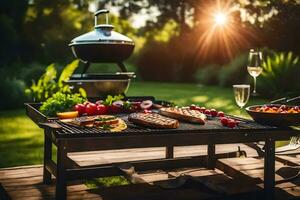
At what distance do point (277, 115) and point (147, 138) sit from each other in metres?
1.06

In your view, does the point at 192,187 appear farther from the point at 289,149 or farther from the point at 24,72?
the point at 24,72

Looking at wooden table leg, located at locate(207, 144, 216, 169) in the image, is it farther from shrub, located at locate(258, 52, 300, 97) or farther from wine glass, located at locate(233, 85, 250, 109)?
shrub, located at locate(258, 52, 300, 97)

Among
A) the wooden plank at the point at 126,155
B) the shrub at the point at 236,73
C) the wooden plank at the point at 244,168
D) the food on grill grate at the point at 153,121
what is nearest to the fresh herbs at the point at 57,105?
the food on grill grate at the point at 153,121

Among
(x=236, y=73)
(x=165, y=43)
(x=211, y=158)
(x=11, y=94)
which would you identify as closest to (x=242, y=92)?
(x=211, y=158)

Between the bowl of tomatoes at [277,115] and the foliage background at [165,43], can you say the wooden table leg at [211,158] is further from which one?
the foliage background at [165,43]

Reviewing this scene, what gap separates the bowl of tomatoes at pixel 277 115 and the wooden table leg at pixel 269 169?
17 centimetres

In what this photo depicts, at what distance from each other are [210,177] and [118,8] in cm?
2619

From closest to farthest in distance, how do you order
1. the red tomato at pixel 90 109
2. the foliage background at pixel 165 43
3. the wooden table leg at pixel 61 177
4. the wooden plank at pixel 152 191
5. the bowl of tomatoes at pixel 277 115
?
the wooden table leg at pixel 61 177
the bowl of tomatoes at pixel 277 115
the wooden plank at pixel 152 191
the red tomato at pixel 90 109
the foliage background at pixel 165 43

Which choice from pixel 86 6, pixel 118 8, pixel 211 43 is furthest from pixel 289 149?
pixel 86 6

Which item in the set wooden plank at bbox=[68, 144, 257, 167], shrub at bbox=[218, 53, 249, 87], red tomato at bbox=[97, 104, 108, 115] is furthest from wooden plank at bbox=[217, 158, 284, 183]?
shrub at bbox=[218, 53, 249, 87]

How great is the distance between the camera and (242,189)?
391cm

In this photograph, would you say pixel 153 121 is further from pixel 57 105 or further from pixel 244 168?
pixel 244 168

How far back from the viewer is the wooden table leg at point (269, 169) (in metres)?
3.66

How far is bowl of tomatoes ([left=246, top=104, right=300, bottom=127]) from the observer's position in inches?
139
